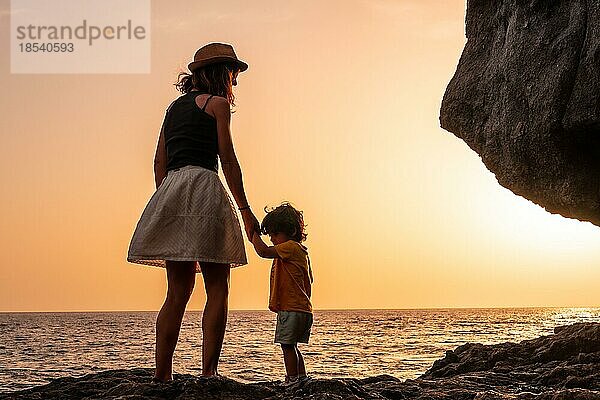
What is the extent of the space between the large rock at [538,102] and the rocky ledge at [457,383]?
5.38ft

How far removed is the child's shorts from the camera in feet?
22.4

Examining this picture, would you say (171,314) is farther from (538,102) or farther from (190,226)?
(538,102)

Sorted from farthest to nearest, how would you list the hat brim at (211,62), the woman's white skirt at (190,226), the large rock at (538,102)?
the large rock at (538,102), the hat brim at (211,62), the woman's white skirt at (190,226)

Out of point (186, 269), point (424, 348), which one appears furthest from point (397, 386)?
point (424, 348)

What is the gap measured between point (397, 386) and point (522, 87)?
3.94 m

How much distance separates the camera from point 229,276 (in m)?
5.69

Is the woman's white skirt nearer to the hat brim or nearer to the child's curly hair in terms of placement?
the hat brim

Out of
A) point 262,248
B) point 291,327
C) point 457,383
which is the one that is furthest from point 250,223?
point 457,383

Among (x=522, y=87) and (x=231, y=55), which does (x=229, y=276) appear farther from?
(x=522, y=87)

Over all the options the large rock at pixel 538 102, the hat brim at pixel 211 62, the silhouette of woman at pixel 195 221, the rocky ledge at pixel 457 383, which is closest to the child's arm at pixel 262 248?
the silhouette of woman at pixel 195 221

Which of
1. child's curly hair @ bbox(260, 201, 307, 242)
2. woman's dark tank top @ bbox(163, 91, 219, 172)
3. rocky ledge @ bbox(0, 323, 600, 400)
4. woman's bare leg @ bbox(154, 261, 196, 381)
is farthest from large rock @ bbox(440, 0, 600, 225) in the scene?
woman's bare leg @ bbox(154, 261, 196, 381)

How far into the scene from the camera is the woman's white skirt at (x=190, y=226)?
5.40 meters

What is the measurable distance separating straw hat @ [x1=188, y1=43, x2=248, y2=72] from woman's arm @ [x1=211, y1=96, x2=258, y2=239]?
307mm

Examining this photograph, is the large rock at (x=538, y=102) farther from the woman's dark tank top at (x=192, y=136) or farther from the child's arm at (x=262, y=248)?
the woman's dark tank top at (x=192, y=136)
